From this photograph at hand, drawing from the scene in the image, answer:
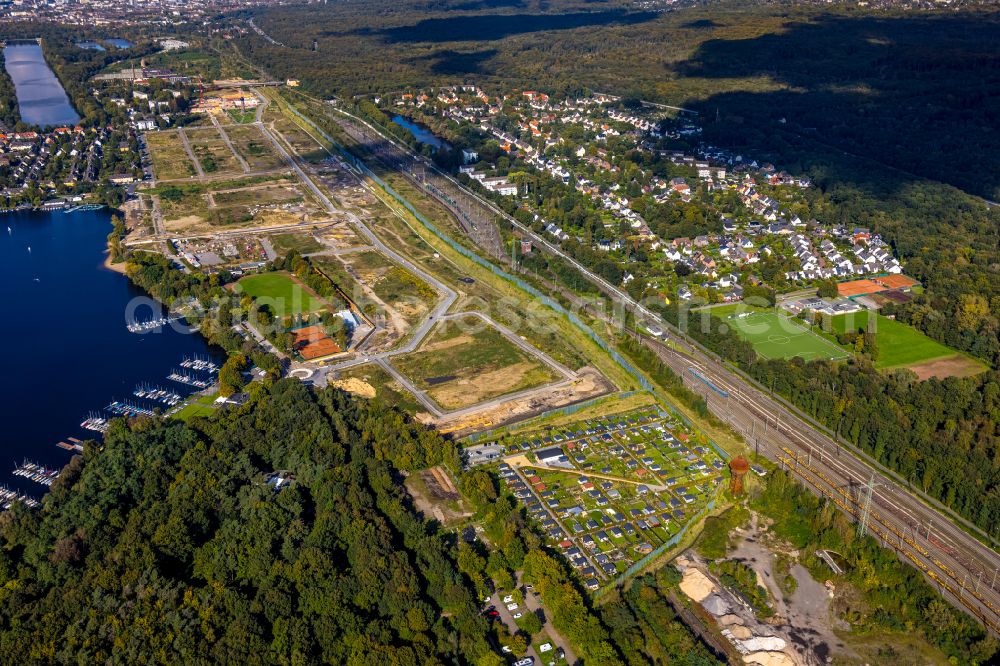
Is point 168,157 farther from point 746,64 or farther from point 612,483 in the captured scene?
point 746,64

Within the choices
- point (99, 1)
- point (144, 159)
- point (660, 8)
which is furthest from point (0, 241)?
point (99, 1)

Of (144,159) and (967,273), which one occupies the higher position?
(144,159)

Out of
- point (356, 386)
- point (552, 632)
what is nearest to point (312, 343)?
point (356, 386)

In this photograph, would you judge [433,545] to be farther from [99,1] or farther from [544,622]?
[99,1]

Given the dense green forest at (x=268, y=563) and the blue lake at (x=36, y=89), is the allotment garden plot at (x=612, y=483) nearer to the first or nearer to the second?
the dense green forest at (x=268, y=563)

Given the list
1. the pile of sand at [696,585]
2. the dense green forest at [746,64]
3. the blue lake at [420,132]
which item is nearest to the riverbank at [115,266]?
the blue lake at [420,132]

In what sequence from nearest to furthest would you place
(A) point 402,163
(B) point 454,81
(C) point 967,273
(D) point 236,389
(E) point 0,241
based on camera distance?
1. (D) point 236,389
2. (C) point 967,273
3. (E) point 0,241
4. (A) point 402,163
5. (B) point 454,81

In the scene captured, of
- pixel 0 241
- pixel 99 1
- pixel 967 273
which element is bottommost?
pixel 967 273
